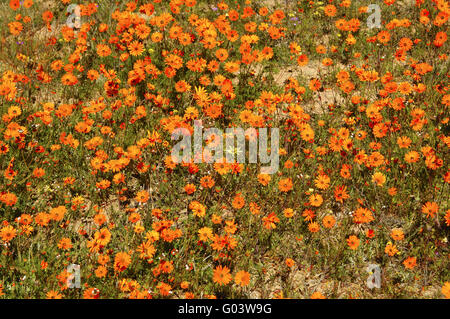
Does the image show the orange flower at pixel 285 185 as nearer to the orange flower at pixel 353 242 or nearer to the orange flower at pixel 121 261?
the orange flower at pixel 353 242

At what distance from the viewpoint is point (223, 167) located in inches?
160

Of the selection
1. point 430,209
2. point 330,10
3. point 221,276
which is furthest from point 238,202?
point 330,10

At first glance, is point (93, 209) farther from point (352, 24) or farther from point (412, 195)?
point (352, 24)

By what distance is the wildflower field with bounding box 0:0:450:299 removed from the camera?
3.49 m

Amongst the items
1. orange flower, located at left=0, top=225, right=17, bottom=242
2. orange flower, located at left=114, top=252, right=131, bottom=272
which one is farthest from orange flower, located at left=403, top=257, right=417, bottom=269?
orange flower, located at left=0, top=225, right=17, bottom=242

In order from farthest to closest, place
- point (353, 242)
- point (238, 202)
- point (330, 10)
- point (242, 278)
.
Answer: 1. point (330, 10)
2. point (238, 202)
3. point (353, 242)
4. point (242, 278)

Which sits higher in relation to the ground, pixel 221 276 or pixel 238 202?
pixel 238 202

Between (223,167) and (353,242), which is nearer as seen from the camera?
(353,242)

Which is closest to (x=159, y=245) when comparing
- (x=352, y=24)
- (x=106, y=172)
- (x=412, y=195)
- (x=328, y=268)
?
(x=106, y=172)

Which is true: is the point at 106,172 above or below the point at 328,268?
above

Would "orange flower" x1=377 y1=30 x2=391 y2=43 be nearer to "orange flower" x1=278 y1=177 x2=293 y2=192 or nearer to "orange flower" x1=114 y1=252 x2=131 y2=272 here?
"orange flower" x1=278 y1=177 x2=293 y2=192

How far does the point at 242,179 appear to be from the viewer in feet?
13.7

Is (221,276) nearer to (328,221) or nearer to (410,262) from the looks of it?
(328,221)

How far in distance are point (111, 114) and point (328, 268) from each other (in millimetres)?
2938
